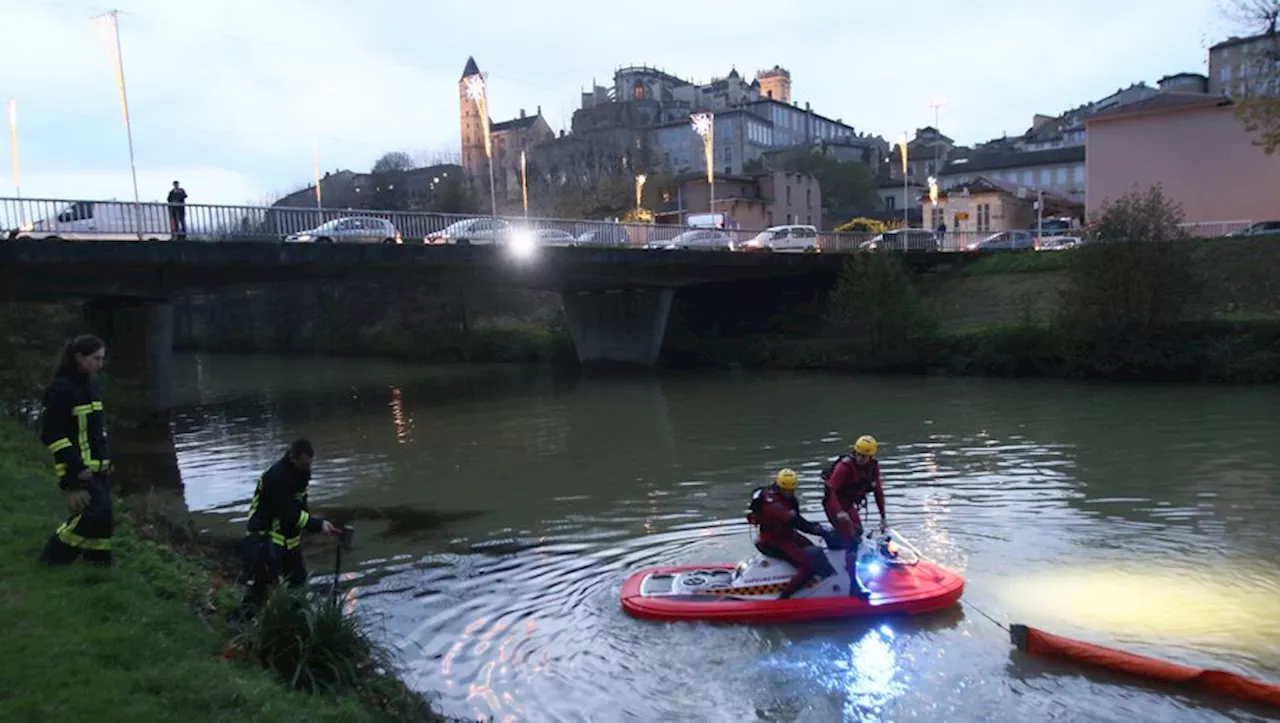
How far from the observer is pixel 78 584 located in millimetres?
7172

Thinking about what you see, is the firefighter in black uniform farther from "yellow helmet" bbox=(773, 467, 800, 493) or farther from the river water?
"yellow helmet" bbox=(773, 467, 800, 493)

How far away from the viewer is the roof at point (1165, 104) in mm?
51125

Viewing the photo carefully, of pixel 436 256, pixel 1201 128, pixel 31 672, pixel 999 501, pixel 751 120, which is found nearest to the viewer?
pixel 31 672

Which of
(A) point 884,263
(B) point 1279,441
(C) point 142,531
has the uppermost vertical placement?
(A) point 884,263

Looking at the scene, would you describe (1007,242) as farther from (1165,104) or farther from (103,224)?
(103,224)

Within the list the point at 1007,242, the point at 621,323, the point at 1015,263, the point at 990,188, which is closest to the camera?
the point at 621,323

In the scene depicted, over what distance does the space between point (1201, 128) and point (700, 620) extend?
5424 cm

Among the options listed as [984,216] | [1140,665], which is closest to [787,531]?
[1140,665]

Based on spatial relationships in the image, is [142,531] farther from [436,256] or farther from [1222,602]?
[436,256]

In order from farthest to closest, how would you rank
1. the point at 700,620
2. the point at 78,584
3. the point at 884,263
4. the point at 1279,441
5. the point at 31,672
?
the point at 884,263
the point at 1279,441
the point at 700,620
the point at 78,584
the point at 31,672

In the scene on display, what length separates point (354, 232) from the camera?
32.0 m

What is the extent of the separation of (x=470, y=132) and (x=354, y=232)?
10875 cm

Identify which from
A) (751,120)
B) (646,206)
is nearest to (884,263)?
(646,206)

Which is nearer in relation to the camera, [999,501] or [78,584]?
[78,584]
